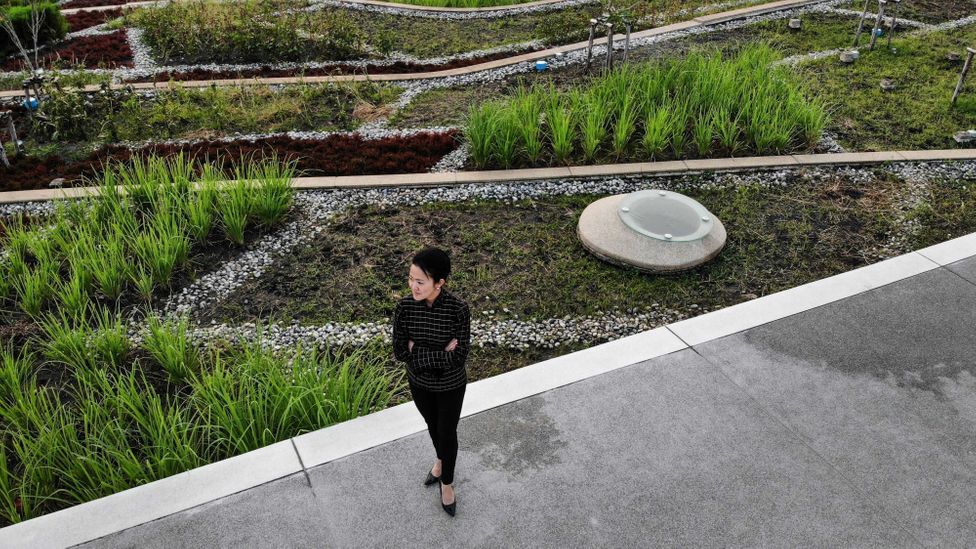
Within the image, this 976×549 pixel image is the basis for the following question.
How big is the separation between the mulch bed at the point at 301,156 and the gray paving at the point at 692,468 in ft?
11.1

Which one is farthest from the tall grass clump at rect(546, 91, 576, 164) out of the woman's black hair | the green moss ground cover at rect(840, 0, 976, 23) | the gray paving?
the green moss ground cover at rect(840, 0, 976, 23)

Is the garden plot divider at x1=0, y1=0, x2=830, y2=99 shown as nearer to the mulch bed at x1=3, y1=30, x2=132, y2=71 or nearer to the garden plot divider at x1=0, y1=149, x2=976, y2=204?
the mulch bed at x1=3, y1=30, x2=132, y2=71

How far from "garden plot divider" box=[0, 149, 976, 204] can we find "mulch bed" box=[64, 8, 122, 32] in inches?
276

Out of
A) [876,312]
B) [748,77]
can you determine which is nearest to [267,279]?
[876,312]

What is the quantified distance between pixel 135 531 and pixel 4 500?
0.76 metres

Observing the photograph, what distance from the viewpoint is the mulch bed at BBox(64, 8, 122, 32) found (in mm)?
11789

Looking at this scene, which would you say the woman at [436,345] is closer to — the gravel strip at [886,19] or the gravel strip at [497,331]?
the gravel strip at [497,331]

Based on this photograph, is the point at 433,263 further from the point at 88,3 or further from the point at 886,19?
the point at 88,3

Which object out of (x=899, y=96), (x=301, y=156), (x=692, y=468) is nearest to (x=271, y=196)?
(x=301, y=156)

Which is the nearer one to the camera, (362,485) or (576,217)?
(362,485)

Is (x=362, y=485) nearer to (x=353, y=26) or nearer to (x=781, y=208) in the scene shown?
(x=781, y=208)

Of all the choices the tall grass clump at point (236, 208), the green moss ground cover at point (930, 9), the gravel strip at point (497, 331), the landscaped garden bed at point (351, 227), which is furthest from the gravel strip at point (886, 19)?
the tall grass clump at point (236, 208)

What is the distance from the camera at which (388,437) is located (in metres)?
3.66

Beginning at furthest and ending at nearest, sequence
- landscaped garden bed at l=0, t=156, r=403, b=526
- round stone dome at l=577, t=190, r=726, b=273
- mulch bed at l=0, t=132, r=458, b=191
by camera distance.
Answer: mulch bed at l=0, t=132, r=458, b=191 → round stone dome at l=577, t=190, r=726, b=273 → landscaped garden bed at l=0, t=156, r=403, b=526
